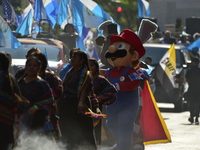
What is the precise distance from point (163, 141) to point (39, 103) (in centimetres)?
338

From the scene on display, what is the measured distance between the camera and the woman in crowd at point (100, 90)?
8695mm

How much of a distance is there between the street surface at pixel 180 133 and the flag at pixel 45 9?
408 cm

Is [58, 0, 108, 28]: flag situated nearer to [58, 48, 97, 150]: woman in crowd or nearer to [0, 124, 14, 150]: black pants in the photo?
[58, 48, 97, 150]: woman in crowd

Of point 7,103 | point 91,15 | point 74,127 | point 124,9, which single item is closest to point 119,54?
point 74,127

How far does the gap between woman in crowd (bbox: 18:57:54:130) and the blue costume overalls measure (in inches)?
77.7

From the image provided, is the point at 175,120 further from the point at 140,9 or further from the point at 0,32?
the point at 140,9

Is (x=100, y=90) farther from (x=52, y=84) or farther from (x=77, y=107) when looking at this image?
(x=52, y=84)

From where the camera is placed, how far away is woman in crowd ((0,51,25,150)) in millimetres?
6734

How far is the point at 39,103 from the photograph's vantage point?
23.2 ft

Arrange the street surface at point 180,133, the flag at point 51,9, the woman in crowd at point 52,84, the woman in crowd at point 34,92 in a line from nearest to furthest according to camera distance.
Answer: the woman in crowd at point 34,92
the woman in crowd at point 52,84
the street surface at point 180,133
the flag at point 51,9

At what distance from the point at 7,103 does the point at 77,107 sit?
1.49m

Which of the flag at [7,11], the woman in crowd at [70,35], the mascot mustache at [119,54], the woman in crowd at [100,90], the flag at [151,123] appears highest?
the mascot mustache at [119,54]

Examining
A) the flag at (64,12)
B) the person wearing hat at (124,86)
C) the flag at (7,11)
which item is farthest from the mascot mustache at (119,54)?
the flag at (7,11)

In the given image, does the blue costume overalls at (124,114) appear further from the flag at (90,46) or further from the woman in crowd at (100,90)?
the flag at (90,46)
